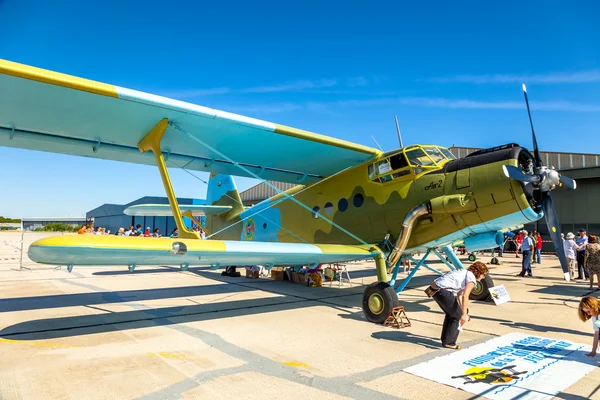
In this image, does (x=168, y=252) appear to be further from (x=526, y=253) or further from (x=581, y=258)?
(x=581, y=258)

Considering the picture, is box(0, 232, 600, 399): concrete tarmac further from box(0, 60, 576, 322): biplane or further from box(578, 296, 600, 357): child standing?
box(0, 60, 576, 322): biplane

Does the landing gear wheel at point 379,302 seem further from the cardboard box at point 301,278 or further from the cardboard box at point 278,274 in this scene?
the cardboard box at point 278,274

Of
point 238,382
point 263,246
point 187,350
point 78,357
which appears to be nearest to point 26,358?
point 78,357

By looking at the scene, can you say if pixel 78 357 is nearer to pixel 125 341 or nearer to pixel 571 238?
pixel 125 341

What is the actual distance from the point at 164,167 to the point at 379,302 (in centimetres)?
435

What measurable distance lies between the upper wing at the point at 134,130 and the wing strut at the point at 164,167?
148 millimetres

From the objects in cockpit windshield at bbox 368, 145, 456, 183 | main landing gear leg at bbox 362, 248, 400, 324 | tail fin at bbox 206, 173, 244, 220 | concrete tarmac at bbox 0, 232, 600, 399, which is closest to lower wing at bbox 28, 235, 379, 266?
main landing gear leg at bbox 362, 248, 400, 324

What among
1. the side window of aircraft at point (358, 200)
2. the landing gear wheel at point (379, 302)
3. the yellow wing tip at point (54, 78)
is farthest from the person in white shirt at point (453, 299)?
the yellow wing tip at point (54, 78)

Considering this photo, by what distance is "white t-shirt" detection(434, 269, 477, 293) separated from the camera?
519 centimetres

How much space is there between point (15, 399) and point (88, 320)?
3.40m

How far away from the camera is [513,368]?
4.34 meters

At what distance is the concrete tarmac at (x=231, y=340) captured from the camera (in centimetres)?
386

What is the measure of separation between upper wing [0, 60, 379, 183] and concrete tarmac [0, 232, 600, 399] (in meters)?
3.20

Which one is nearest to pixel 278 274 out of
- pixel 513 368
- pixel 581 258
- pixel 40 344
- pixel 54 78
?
pixel 40 344
